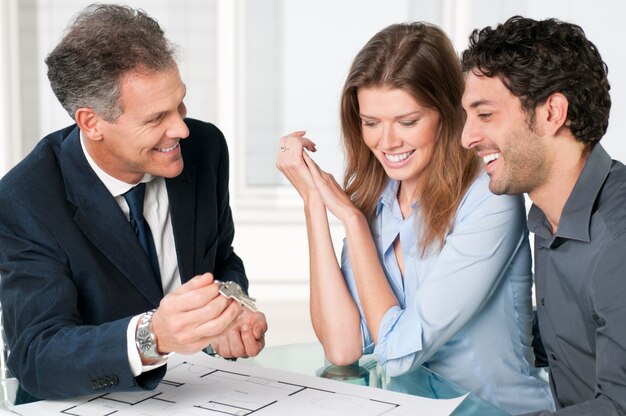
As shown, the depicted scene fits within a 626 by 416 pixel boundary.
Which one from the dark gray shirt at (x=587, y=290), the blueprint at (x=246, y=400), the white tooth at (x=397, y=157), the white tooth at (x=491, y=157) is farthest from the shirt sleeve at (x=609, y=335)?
the white tooth at (x=397, y=157)

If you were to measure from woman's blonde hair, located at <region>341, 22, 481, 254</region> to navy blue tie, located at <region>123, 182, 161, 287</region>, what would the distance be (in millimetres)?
635

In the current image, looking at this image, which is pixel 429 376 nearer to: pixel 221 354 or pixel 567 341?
pixel 567 341

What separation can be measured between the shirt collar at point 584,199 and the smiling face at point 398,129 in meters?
0.51

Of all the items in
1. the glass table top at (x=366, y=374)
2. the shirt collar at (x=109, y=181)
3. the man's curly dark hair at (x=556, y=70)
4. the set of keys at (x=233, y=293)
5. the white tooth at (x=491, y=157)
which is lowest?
the glass table top at (x=366, y=374)

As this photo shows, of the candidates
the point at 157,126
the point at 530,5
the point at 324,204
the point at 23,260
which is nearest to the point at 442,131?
the point at 324,204

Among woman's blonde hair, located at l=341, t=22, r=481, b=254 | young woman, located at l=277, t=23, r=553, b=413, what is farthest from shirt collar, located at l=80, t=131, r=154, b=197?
woman's blonde hair, located at l=341, t=22, r=481, b=254

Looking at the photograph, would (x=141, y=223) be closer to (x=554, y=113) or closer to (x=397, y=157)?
(x=397, y=157)

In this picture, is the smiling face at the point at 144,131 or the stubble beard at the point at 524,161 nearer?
the stubble beard at the point at 524,161

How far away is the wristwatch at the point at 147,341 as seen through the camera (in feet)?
6.01

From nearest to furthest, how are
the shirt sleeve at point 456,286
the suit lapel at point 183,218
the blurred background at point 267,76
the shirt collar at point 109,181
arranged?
the shirt sleeve at point 456,286 < the shirt collar at point 109,181 < the suit lapel at point 183,218 < the blurred background at point 267,76

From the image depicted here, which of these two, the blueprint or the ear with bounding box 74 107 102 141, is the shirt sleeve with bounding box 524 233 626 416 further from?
the ear with bounding box 74 107 102 141

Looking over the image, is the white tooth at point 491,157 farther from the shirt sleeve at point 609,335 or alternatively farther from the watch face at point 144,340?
the watch face at point 144,340

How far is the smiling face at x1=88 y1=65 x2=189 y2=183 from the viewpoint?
2.27 metres

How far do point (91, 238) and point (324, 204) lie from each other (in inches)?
27.0
